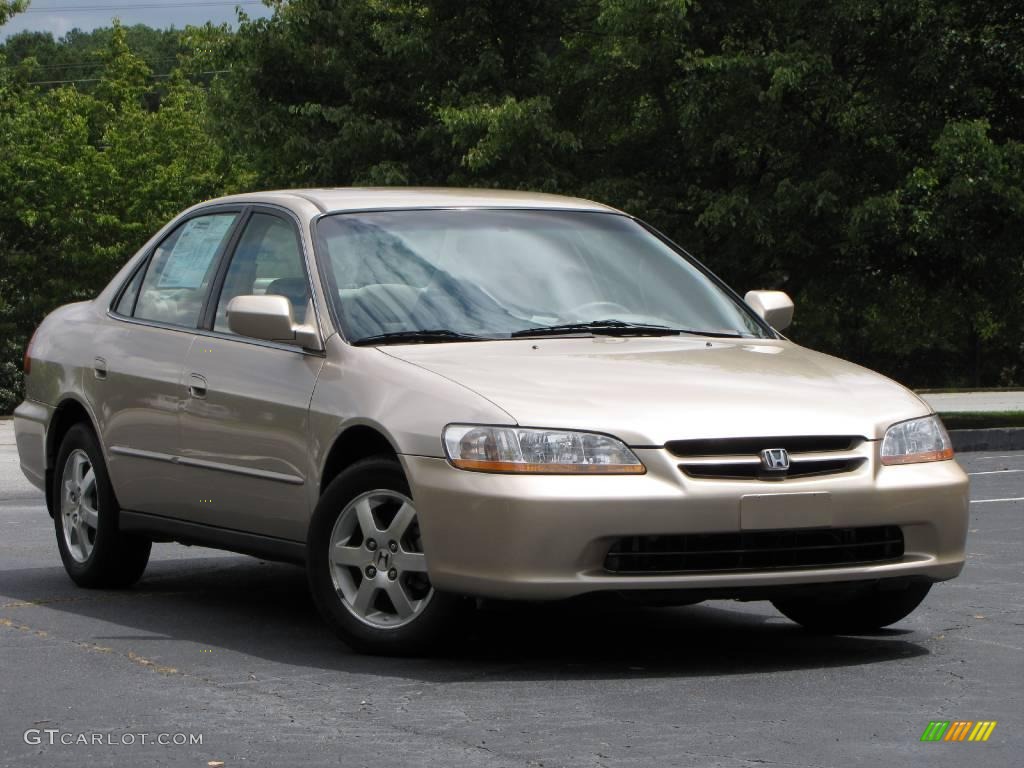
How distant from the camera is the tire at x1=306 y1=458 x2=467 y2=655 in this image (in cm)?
638

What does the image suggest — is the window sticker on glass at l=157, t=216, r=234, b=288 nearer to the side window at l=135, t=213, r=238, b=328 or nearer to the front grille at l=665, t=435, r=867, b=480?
the side window at l=135, t=213, r=238, b=328

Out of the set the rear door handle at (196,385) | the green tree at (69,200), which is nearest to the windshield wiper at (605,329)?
the rear door handle at (196,385)

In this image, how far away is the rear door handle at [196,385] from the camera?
7574 mm

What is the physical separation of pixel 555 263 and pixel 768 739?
2751 mm

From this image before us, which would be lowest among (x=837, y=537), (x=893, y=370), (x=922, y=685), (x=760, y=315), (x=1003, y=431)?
(x=893, y=370)

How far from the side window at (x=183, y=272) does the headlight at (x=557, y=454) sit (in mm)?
2298

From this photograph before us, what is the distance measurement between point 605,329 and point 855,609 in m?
1.37

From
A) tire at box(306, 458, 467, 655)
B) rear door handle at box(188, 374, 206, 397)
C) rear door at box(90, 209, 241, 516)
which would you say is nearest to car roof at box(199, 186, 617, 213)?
rear door at box(90, 209, 241, 516)

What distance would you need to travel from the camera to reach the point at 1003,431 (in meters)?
21.2

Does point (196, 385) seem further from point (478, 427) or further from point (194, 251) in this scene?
point (478, 427)

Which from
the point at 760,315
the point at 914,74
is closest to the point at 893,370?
the point at 914,74

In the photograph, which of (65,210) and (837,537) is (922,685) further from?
(65,210)

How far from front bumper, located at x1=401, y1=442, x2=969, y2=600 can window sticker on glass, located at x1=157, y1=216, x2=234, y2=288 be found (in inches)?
86.3

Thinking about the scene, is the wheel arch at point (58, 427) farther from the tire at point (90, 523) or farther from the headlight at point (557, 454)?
the headlight at point (557, 454)
